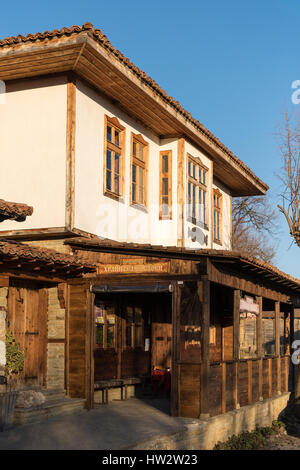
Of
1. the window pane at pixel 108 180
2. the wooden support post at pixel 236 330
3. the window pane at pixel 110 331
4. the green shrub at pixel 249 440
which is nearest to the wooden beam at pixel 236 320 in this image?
the wooden support post at pixel 236 330

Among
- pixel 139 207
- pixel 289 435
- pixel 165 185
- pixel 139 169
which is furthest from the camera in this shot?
pixel 165 185

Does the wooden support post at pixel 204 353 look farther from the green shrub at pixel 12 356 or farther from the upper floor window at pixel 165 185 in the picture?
the upper floor window at pixel 165 185

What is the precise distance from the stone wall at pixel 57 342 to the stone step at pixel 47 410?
0.53 metres

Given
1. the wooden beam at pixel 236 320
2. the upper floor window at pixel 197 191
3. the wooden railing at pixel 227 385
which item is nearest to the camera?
the wooden railing at pixel 227 385

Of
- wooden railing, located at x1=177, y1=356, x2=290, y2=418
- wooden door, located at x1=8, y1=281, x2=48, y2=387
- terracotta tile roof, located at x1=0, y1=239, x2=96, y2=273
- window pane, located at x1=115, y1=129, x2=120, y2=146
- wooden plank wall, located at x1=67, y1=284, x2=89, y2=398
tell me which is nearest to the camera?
terracotta tile roof, located at x1=0, y1=239, x2=96, y2=273

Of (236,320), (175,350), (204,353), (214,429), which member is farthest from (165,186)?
(214,429)

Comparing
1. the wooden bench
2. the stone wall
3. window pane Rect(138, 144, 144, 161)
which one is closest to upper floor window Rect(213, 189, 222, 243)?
window pane Rect(138, 144, 144, 161)

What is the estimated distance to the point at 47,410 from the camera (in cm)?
1146

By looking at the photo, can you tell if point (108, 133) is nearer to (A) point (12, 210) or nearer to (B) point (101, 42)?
(B) point (101, 42)

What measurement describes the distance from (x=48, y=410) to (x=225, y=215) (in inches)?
488

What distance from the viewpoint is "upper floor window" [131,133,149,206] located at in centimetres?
1603

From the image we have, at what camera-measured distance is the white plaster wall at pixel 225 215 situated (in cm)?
2175

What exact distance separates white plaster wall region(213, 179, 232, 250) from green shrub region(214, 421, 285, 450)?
24.9 feet

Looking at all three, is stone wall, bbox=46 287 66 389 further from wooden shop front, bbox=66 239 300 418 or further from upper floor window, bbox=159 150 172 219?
upper floor window, bbox=159 150 172 219
